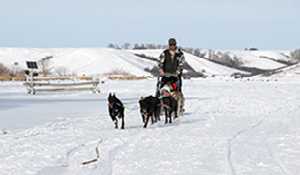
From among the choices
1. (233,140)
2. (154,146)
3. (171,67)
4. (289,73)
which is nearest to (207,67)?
(289,73)

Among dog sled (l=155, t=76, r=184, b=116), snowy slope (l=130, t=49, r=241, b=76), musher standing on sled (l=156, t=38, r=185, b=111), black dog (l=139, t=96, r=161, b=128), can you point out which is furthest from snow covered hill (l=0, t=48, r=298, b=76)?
black dog (l=139, t=96, r=161, b=128)

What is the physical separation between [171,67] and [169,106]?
973 mm

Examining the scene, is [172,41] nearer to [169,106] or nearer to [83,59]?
[169,106]

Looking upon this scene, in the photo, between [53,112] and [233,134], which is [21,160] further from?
[53,112]

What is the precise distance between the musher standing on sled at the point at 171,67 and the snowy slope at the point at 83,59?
342 feet

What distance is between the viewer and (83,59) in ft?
475

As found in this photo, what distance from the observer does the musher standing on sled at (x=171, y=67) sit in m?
14.3

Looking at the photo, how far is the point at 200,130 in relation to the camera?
1212 centimetres

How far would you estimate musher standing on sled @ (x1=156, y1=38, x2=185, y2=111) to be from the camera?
14.3 metres

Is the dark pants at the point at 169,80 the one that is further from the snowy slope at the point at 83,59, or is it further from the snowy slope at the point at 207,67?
the snowy slope at the point at 207,67

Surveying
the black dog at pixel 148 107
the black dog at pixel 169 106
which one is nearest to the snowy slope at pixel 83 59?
the black dog at pixel 169 106

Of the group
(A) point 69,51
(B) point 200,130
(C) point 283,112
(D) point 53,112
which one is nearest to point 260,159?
(B) point 200,130

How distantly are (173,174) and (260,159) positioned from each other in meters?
1.68

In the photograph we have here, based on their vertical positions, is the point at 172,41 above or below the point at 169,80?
above
